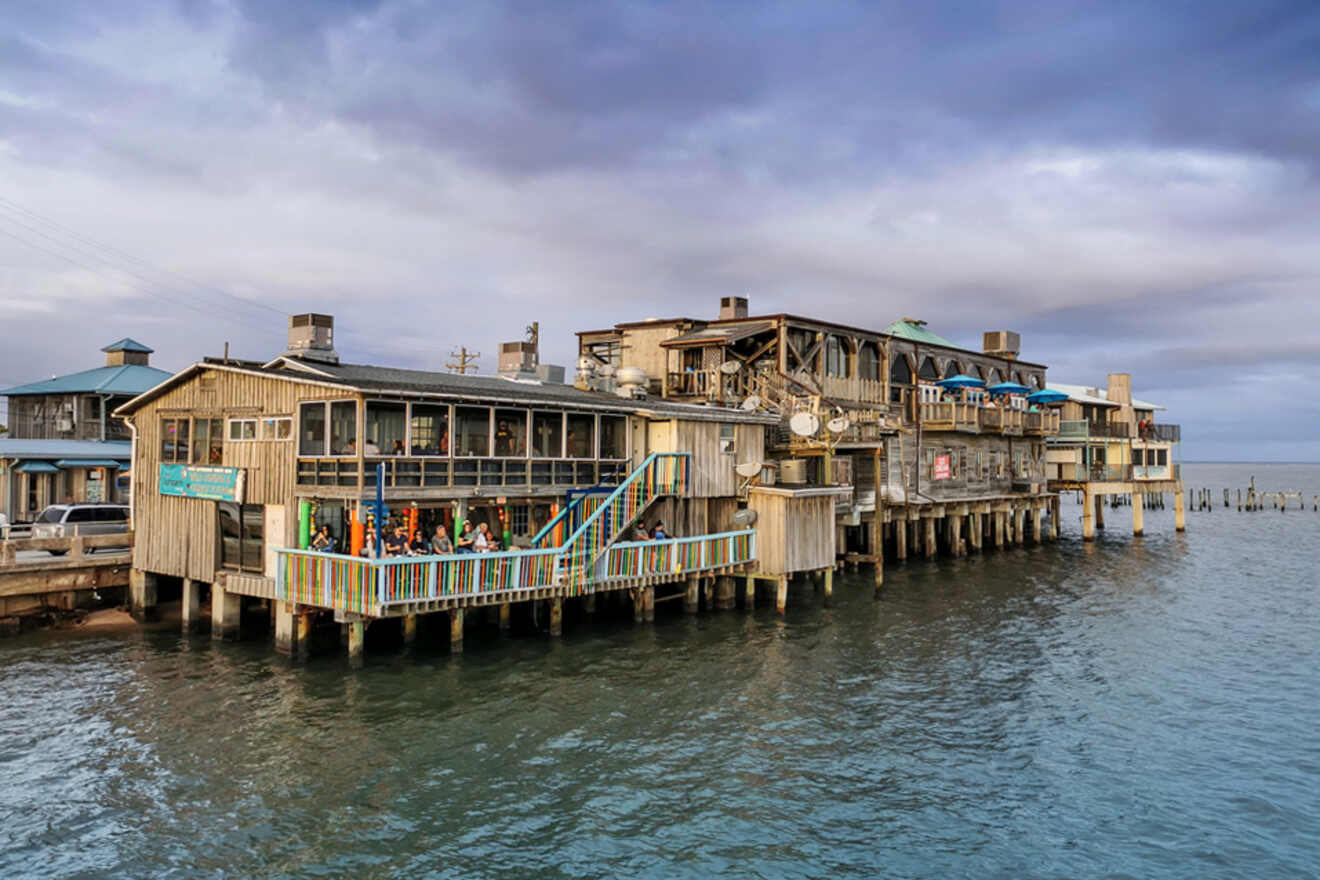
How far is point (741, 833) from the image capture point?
14.7 meters

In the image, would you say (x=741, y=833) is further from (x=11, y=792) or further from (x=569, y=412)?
(x=569, y=412)

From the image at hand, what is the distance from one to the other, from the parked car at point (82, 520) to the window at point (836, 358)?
1281 inches

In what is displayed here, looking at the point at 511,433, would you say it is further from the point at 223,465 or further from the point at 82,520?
the point at 82,520

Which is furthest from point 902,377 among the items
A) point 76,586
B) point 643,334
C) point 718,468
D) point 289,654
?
point 76,586

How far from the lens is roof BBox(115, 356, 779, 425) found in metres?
24.1

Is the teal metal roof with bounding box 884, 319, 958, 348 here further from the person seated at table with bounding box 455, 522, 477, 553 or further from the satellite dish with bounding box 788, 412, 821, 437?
the person seated at table with bounding box 455, 522, 477, 553

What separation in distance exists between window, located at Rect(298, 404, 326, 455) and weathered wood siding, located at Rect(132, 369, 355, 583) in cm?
19

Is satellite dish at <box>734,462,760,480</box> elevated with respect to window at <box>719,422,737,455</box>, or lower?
lower

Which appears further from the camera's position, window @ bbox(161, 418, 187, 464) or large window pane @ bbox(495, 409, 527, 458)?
window @ bbox(161, 418, 187, 464)

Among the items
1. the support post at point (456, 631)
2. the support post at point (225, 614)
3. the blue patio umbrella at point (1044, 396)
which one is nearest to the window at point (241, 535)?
the support post at point (225, 614)

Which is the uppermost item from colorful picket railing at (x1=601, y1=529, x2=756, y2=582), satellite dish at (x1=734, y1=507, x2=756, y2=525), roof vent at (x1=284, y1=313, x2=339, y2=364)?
roof vent at (x1=284, y1=313, x2=339, y2=364)

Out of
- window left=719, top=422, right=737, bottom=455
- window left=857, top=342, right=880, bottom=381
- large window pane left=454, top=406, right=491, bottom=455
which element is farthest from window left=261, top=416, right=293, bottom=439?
window left=857, top=342, right=880, bottom=381

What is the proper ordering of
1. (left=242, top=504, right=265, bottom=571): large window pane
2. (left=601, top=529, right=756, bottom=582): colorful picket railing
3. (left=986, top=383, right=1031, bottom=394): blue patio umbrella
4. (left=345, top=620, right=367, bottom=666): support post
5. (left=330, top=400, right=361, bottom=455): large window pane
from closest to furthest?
(left=345, top=620, right=367, bottom=666): support post
(left=330, top=400, right=361, bottom=455): large window pane
(left=242, top=504, right=265, bottom=571): large window pane
(left=601, top=529, right=756, bottom=582): colorful picket railing
(left=986, top=383, right=1031, bottom=394): blue patio umbrella

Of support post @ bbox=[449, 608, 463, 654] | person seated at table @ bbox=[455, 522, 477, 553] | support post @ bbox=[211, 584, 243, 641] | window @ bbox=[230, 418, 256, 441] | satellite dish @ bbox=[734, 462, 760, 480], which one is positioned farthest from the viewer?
satellite dish @ bbox=[734, 462, 760, 480]
